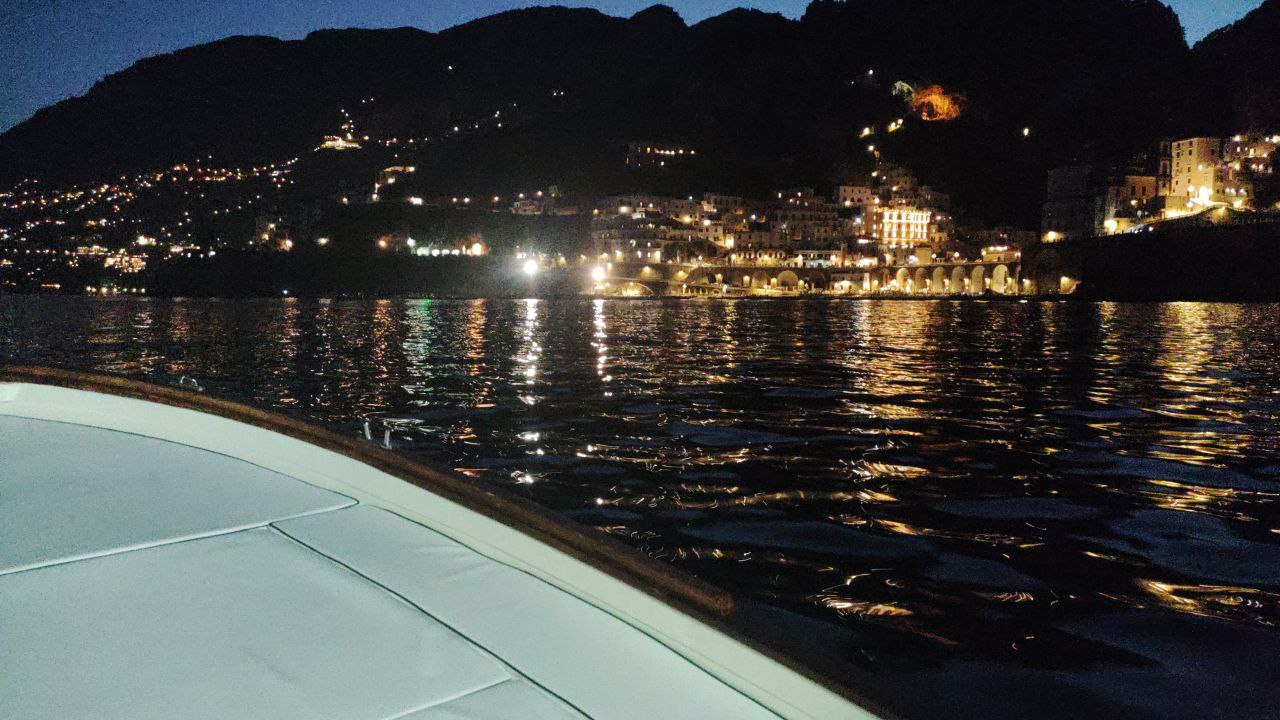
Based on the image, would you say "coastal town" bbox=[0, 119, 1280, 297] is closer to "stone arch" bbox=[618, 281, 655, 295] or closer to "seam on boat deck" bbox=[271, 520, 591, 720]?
"stone arch" bbox=[618, 281, 655, 295]

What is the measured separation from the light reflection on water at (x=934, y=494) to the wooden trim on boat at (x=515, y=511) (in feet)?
0.25

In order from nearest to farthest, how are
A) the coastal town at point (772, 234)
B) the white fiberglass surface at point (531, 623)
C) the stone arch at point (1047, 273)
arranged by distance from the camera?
the white fiberglass surface at point (531, 623), the stone arch at point (1047, 273), the coastal town at point (772, 234)

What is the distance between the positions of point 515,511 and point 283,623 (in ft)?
2.20

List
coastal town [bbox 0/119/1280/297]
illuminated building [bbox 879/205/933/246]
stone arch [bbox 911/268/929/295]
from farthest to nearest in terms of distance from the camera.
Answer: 1. illuminated building [bbox 879/205/933/246]
2. stone arch [bbox 911/268/929/295]
3. coastal town [bbox 0/119/1280/297]

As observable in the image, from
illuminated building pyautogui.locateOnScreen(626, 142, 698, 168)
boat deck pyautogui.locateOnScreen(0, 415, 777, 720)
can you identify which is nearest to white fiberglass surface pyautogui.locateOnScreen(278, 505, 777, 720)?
boat deck pyautogui.locateOnScreen(0, 415, 777, 720)

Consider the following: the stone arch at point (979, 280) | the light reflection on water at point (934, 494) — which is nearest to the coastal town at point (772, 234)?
the stone arch at point (979, 280)

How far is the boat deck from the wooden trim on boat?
0.43ft

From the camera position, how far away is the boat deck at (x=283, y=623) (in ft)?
5.03

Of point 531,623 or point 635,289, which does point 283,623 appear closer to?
point 531,623

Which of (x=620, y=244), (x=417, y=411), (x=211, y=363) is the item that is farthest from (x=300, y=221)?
(x=417, y=411)

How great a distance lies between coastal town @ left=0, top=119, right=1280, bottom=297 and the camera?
114312 mm

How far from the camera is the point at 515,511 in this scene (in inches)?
85.7

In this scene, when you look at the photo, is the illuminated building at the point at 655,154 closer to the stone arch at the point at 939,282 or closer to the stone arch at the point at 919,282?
the stone arch at the point at 919,282

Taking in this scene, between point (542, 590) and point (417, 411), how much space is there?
9.89 metres
